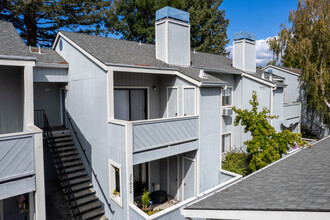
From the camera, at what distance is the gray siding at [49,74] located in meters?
10.3

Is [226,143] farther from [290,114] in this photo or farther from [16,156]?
[16,156]

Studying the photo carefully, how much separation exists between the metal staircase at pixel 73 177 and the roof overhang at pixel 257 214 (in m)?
6.09

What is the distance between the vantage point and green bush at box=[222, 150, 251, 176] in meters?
12.8

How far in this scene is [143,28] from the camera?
31.4 metres

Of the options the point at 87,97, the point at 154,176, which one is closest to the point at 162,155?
the point at 154,176

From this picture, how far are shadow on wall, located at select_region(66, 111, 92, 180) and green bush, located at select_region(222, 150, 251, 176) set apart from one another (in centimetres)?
754

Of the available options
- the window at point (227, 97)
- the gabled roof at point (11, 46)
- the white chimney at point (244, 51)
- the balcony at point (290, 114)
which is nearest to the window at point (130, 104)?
the gabled roof at point (11, 46)

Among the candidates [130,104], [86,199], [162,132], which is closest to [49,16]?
[130,104]

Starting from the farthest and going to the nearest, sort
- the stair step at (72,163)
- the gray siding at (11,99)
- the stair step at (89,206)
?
the stair step at (72,163) < the stair step at (89,206) < the gray siding at (11,99)

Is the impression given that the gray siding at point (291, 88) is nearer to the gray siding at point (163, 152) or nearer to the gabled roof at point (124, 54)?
the gabled roof at point (124, 54)

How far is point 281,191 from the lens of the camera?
465 centimetres

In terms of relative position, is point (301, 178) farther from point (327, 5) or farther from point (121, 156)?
point (327, 5)

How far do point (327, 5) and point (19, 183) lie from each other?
22.8 metres

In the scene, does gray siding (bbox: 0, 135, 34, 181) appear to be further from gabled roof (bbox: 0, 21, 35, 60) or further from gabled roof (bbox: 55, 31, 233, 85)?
gabled roof (bbox: 55, 31, 233, 85)
